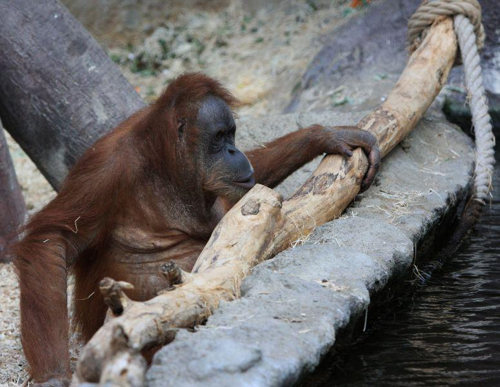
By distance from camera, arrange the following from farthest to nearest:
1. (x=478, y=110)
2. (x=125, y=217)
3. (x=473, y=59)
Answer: (x=473, y=59) < (x=478, y=110) < (x=125, y=217)

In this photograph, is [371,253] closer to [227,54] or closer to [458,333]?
[458,333]

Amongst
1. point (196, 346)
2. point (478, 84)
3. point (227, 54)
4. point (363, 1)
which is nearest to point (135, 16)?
point (227, 54)

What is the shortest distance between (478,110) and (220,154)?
235 cm

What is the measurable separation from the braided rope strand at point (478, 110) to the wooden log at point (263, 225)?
109 mm

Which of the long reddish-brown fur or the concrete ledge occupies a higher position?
the long reddish-brown fur

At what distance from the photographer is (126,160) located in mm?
3357

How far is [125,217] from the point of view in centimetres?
343

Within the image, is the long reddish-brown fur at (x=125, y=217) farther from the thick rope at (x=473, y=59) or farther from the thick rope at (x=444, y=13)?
the thick rope at (x=444, y=13)

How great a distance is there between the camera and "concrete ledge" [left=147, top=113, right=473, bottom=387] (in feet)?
7.35

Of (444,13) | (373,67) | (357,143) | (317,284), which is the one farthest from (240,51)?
(317,284)

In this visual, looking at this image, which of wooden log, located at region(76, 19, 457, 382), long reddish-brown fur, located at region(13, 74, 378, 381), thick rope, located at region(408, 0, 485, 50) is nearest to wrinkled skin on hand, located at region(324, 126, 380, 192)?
wooden log, located at region(76, 19, 457, 382)

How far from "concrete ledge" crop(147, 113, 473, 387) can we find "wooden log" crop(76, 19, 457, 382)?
87mm

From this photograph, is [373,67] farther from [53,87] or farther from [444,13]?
[53,87]

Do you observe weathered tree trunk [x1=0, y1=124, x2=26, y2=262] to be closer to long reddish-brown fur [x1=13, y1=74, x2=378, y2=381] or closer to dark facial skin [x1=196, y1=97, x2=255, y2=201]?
long reddish-brown fur [x1=13, y1=74, x2=378, y2=381]
